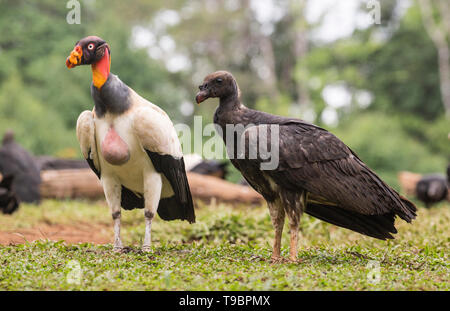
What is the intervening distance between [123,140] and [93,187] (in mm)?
6853

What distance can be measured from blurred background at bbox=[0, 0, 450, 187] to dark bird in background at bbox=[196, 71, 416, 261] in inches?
477

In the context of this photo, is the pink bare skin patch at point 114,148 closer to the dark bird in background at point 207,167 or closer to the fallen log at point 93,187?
the fallen log at point 93,187

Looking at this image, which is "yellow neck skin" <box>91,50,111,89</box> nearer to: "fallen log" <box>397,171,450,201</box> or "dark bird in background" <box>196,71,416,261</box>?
"dark bird in background" <box>196,71,416,261</box>

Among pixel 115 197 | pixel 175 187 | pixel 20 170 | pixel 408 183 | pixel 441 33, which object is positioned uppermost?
pixel 441 33

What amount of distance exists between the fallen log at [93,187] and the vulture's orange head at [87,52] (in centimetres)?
573

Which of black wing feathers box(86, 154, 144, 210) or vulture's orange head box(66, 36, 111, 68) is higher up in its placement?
vulture's orange head box(66, 36, 111, 68)

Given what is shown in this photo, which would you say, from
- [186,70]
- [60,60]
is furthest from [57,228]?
[186,70]

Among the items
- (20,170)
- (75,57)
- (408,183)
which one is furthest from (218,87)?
(408,183)


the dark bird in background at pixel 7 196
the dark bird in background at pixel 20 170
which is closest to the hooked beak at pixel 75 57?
the dark bird in background at pixel 7 196

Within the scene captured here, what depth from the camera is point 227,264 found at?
169 inches

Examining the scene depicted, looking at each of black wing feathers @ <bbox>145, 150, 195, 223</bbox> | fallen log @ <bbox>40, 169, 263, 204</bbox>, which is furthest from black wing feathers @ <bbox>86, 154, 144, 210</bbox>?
fallen log @ <bbox>40, 169, 263, 204</bbox>

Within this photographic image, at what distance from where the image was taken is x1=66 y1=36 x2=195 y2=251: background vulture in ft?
14.9

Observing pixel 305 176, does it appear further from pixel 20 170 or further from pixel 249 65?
pixel 249 65

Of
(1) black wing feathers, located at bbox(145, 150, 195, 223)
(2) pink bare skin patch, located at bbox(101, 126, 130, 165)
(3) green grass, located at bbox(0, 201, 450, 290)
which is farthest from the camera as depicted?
(1) black wing feathers, located at bbox(145, 150, 195, 223)
